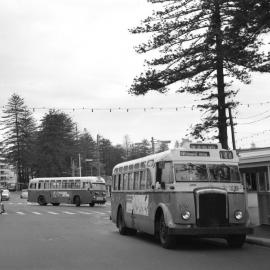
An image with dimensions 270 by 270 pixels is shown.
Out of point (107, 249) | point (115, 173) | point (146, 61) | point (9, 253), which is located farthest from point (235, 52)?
point (9, 253)

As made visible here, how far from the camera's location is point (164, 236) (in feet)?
52.0

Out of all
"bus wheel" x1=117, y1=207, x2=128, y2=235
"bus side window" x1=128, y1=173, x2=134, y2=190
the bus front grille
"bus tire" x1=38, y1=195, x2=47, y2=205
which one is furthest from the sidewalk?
"bus tire" x1=38, y1=195, x2=47, y2=205

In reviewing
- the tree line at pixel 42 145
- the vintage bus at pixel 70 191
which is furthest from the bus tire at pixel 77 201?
the tree line at pixel 42 145

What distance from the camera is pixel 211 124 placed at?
80.6 ft

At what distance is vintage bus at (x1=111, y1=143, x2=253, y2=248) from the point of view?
15.2 meters

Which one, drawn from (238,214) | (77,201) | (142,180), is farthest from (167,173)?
(77,201)

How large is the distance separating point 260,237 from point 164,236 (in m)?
3.12

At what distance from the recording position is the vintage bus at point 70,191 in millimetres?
53500

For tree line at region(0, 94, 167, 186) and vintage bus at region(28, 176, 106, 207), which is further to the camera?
tree line at region(0, 94, 167, 186)

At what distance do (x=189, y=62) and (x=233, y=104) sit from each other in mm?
2701

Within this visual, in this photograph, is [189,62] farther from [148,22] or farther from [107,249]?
[107,249]

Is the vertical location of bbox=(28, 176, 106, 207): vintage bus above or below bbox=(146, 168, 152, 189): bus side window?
above

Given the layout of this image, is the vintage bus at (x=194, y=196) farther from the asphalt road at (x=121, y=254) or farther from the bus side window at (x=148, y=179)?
the asphalt road at (x=121, y=254)

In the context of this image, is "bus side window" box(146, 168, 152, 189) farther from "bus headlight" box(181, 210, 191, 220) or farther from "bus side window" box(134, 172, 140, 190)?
"bus headlight" box(181, 210, 191, 220)
